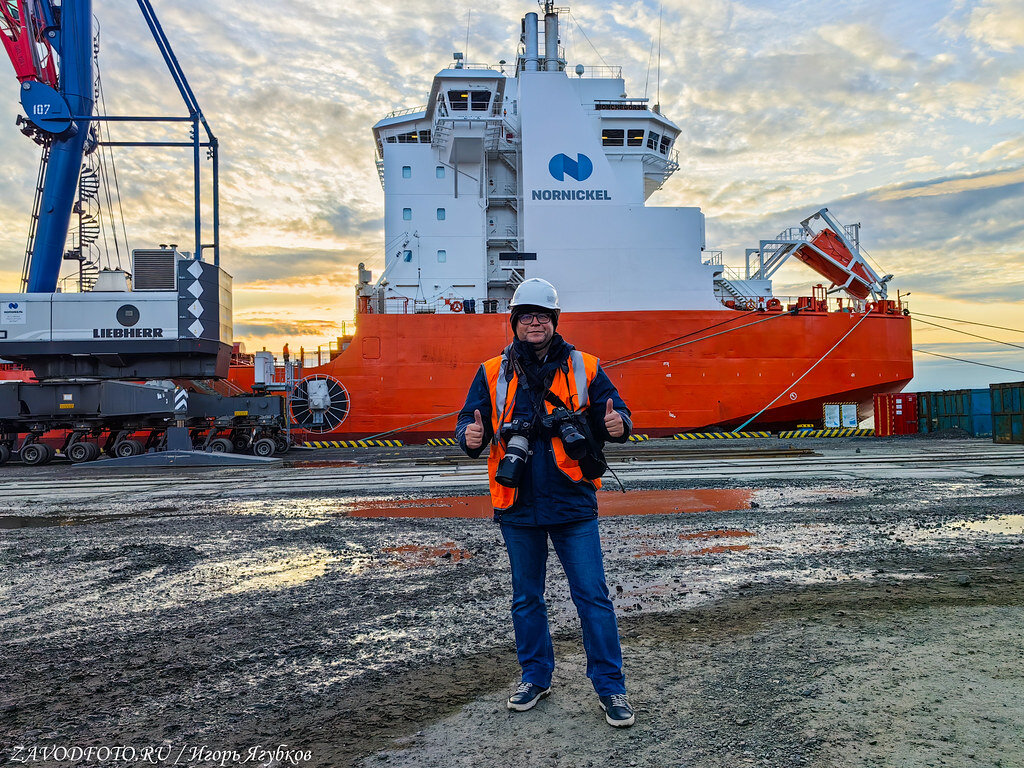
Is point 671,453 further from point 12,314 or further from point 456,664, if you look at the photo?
point 12,314

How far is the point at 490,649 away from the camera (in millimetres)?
3459

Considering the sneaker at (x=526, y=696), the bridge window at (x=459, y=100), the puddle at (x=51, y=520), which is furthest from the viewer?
the bridge window at (x=459, y=100)

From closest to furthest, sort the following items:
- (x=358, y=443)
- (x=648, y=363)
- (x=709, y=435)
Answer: (x=358, y=443) → (x=648, y=363) → (x=709, y=435)

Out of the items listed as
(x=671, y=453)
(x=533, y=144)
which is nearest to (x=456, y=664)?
(x=671, y=453)

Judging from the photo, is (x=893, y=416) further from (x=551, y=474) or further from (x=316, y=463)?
(x=551, y=474)

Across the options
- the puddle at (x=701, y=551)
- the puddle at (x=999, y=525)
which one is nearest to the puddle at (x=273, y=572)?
the puddle at (x=701, y=551)

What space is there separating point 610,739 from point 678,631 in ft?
3.97

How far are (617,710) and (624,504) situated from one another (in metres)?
5.29

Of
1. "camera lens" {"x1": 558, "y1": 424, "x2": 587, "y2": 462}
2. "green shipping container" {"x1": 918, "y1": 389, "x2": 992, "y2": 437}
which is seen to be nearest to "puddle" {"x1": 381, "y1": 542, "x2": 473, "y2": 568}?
"camera lens" {"x1": 558, "y1": 424, "x2": 587, "y2": 462}

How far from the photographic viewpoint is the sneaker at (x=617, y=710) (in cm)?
258

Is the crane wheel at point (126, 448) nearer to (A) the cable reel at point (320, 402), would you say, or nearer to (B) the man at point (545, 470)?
(A) the cable reel at point (320, 402)

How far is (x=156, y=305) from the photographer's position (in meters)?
15.5

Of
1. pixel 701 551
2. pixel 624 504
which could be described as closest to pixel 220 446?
pixel 624 504

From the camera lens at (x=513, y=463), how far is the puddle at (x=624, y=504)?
4.47 meters
